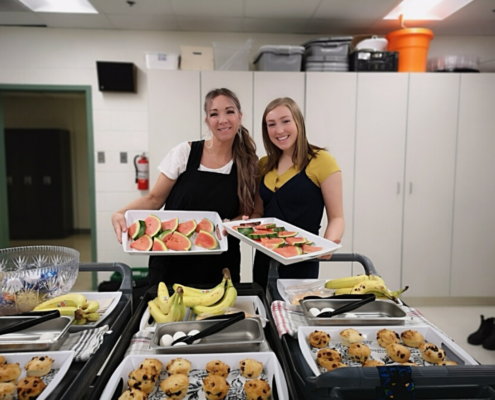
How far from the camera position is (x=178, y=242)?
159 cm

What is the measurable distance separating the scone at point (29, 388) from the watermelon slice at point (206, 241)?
858 mm

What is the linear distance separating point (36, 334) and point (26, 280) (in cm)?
24

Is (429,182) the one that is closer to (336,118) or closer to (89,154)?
(336,118)

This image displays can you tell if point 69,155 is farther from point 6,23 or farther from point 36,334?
point 36,334

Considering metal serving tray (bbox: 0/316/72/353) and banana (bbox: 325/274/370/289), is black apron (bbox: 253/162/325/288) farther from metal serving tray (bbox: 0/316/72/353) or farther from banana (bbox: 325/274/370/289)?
metal serving tray (bbox: 0/316/72/353)

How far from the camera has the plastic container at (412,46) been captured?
3.70 meters

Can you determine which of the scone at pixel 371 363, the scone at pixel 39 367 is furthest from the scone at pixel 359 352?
the scone at pixel 39 367

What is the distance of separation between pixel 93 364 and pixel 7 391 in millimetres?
177

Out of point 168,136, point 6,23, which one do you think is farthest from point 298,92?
point 6,23

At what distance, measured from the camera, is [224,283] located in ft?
Result: 4.30

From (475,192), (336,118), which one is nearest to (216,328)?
(336,118)

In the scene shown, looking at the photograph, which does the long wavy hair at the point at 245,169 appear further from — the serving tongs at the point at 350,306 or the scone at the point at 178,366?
the scone at the point at 178,366

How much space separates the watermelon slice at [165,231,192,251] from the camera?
1.57 meters

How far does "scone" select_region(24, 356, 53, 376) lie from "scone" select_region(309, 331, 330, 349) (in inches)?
25.4
